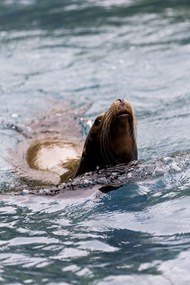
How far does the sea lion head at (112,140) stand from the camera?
6.47 m

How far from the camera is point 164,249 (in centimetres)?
532

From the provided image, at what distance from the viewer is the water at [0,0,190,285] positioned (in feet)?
17.1

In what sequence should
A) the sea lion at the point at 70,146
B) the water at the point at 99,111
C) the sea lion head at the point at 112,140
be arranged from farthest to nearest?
1. the sea lion at the point at 70,146
2. the sea lion head at the point at 112,140
3. the water at the point at 99,111

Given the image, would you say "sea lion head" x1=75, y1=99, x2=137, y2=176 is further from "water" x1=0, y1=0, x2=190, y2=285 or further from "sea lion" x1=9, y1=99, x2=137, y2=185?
"water" x1=0, y1=0, x2=190, y2=285

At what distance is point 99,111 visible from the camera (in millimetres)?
9727

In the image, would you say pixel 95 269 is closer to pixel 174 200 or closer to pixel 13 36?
pixel 174 200

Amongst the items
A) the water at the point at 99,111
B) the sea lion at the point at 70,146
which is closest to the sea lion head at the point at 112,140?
the sea lion at the point at 70,146

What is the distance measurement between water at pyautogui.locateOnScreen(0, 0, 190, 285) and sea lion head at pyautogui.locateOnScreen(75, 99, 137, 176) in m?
0.36

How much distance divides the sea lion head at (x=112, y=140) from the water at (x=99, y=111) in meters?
0.36

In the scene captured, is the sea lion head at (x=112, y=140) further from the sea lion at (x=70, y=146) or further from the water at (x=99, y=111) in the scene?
the water at (x=99, y=111)

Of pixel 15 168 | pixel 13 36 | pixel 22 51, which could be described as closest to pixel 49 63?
pixel 22 51

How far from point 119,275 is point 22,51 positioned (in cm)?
796

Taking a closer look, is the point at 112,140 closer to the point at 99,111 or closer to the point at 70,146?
the point at 70,146

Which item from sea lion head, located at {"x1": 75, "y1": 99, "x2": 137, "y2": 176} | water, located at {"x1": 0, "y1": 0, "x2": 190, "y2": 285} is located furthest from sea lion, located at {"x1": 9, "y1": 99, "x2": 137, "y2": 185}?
water, located at {"x1": 0, "y1": 0, "x2": 190, "y2": 285}
